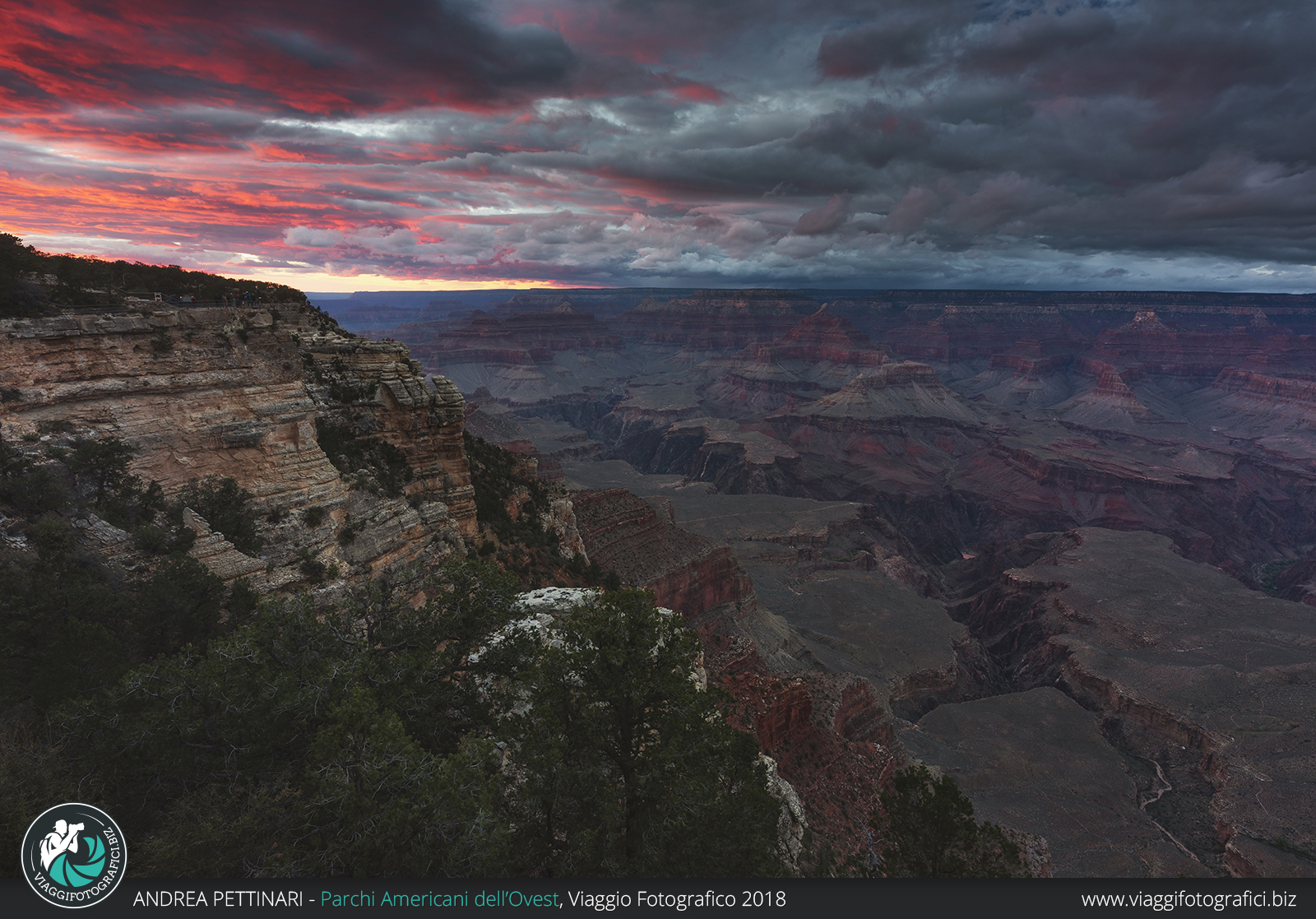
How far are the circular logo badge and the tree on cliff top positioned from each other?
5.89 m

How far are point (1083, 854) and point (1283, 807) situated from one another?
18.0 m

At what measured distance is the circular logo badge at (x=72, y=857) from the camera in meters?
7.76

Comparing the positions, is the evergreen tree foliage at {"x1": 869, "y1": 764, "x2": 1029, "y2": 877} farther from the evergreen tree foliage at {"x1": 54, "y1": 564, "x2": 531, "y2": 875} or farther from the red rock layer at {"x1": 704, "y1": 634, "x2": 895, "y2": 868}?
the evergreen tree foliage at {"x1": 54, "y1": 564, "x2": 531, "y2": 875}

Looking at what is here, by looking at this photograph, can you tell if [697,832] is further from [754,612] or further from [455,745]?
[754,612]

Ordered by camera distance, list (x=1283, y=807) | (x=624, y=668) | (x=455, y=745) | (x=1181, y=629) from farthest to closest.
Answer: (x=1181, y=629), (x=1283, y=807), (x=455, y=745), (x=624, y=668)

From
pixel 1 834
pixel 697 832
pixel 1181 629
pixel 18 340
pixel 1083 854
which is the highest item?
pixel 18 340

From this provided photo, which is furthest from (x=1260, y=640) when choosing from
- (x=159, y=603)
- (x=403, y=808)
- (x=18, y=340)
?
(x=18, y=340)

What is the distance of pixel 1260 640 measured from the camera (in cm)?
6525

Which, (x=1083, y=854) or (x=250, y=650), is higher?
(x=250, y=650)

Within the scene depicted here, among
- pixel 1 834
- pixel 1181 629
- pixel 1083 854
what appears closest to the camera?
pixel 1 834
